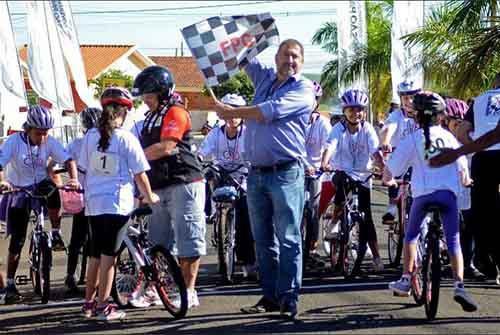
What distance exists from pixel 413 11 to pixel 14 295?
56.0 feet

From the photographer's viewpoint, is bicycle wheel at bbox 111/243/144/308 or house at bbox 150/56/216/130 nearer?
bicycle wheel at bbox 111/243/144/308

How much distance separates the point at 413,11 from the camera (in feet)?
81.2

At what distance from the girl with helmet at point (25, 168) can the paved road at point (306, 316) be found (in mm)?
562

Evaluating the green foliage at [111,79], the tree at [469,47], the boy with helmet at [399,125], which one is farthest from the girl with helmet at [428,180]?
the green foliage at [111,79]

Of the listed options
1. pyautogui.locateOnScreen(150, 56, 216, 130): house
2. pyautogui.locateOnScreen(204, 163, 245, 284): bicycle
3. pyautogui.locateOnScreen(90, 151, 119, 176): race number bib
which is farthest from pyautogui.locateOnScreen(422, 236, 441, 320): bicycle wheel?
pyautogui.locateOnScreen(150, 56, 216, 130): house

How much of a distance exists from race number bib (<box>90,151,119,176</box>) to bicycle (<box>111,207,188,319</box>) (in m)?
0.46

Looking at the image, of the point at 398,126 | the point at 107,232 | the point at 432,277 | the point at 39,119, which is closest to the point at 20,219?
the point at 39,119

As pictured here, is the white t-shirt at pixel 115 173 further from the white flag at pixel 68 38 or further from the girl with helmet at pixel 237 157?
the white flag at pixel 68 38

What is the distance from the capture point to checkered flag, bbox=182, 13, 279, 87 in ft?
27.2

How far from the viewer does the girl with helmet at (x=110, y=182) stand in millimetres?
8219

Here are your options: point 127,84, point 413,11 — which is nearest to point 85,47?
point 127,84

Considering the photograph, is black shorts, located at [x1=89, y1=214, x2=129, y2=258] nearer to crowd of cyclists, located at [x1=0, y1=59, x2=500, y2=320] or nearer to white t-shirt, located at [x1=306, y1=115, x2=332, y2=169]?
crowd of cyclists, located at [x1=0, y1=59, x2=500, y2=320]

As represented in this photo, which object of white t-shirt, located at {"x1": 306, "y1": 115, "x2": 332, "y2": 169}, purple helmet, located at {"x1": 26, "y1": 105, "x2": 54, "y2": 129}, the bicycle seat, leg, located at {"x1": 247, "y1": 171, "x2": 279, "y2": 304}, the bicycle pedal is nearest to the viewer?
leg, located at {"x1": 247, "y1": 171, "x2": 279, "y2": 304}

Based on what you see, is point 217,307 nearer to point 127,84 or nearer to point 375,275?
point 375,275
